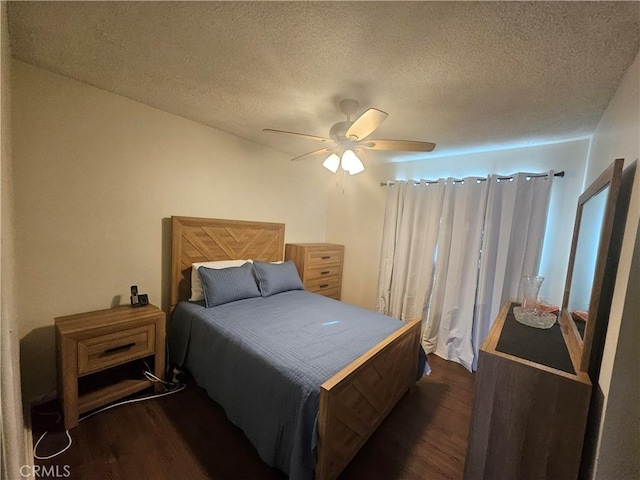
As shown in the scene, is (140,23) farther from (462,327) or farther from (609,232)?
(462,327)

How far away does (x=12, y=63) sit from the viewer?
1.53 m

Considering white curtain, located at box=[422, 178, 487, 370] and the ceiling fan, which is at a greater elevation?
the ceiling fan

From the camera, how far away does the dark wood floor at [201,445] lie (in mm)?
1385

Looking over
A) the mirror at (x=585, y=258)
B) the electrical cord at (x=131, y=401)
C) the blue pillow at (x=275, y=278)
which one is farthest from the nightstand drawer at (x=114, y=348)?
the mirror at (x=585, y=258)

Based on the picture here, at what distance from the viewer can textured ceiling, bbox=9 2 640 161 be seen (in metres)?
1.04

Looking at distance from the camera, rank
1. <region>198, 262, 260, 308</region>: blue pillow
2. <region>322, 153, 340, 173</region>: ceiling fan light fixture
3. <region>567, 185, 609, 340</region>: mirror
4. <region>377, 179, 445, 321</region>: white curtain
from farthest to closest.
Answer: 1. <region>377, 179, 445, 321</region>: white curtain
2. <region>198, 262, 260, 308</region>: blue pillow
3. <region>322, 153, 340, 173</region>: ceiling fan light fixture
4. <region>567, 185, 609, 340</region>: mirror

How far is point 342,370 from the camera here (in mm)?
1345

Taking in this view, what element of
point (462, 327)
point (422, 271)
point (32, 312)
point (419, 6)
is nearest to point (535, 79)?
point (419, 6)

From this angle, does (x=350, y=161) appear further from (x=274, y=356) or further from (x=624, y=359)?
(x=624, y=359)

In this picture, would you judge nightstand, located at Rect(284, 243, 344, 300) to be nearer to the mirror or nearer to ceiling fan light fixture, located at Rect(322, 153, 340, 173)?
ceiling fan light fixture, located at Rect(322, 153, 340, 173)

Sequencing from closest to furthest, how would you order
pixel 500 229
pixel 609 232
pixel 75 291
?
pixel 609 232 → pixel 75 291 → pixel 500 229

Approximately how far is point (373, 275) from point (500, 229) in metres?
1.57

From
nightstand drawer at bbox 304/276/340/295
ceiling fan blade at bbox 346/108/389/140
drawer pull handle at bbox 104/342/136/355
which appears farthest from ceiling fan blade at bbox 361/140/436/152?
drawer pull handle at bbox 104/342/136/355

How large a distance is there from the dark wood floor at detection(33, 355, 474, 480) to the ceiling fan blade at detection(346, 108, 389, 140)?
2.00 meters
